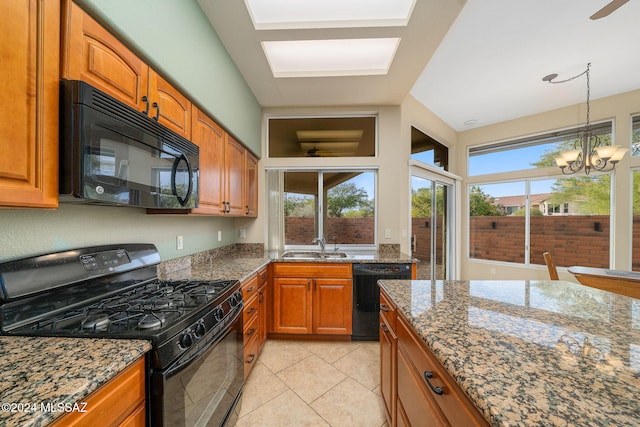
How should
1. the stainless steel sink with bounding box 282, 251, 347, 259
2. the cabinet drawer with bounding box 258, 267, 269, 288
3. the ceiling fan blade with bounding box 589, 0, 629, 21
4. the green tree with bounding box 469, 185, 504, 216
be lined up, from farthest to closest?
1. the green tree with bounding box 469, 185, 504, 216
2. the stainless steel sink with bounding box 282, 251, 347, 259
3. the cabinet drawer with bounding box 258, 267, 269, 288
4. the ceiling fan blade with bounding box 589, 0, 629, 21

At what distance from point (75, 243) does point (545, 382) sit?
1918 mm

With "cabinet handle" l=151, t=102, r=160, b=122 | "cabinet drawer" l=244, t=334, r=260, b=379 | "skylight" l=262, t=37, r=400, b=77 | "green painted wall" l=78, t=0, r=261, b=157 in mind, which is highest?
"skylight" l=262, t=37, r=400, b=77

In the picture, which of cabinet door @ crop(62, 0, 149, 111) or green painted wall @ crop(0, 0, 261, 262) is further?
green painted wall @ crop(0, 0, 261, 262)

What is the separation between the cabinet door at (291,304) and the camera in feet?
8.16

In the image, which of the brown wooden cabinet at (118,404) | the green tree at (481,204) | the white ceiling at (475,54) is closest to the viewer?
the brown wooden cabinet at (118,404)

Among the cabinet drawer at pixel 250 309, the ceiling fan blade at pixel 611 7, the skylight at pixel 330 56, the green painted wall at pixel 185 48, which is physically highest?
the skylight at pixel 330 56

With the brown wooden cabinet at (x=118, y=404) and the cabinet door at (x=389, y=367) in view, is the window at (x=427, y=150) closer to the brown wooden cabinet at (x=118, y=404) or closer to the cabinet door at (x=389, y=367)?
the cabinet door at (x=389, y=367)

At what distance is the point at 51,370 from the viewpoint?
64 centimetres

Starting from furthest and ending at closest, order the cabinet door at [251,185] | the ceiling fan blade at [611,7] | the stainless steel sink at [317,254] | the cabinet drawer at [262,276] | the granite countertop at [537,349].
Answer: the stainless steel sink at [317,254], the cabinet door at [251,185], the cabinet drawer at [262,276], the ceiling fan blade at [611,7], the granite countertop at [537,349]

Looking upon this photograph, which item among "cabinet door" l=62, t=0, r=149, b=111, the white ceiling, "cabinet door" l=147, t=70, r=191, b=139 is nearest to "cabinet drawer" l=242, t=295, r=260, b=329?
"cabinet door" l=147, t=70, r=191, b=139

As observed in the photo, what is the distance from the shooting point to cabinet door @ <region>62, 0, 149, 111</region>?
2.73 feet

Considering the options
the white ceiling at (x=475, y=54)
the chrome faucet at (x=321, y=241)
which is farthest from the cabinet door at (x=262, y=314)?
the white ceiling at (x=475, y=54)

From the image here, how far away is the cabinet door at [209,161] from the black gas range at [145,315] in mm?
531

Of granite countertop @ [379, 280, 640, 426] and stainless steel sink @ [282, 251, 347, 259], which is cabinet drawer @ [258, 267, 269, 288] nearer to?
stainless steel sink @ [282, 251, 347, 259]
